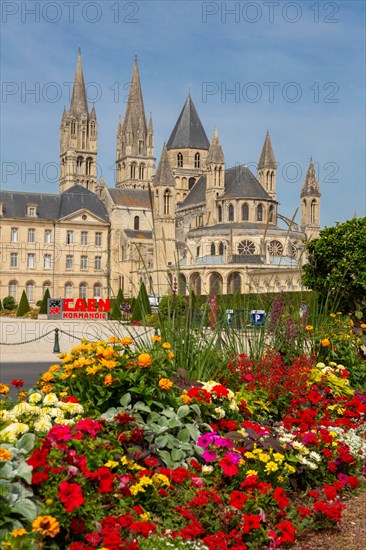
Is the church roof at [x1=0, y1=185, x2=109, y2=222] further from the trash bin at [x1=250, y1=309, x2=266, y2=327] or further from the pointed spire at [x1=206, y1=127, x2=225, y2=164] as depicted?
the trash bin at [x1=250, y1=309, x2=266, y2=327]

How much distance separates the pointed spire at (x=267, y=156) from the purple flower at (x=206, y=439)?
66251 millimetres

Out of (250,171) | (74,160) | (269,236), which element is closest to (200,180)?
(250,171)

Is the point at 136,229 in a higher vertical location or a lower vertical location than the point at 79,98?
lower

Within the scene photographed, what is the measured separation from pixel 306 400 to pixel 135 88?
74984 millimetres

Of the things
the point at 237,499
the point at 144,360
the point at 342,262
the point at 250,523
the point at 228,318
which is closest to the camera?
the point at 250,523

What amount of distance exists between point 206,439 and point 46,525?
1556 millimetres

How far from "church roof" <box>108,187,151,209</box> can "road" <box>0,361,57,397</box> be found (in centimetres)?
5123

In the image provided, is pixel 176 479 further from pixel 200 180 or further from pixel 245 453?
pixel 200 180

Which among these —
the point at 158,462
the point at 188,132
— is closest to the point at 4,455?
the point at 158,462

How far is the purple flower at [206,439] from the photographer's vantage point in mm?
4304

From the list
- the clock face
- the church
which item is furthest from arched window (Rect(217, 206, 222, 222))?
the clock face

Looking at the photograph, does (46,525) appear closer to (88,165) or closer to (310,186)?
(310,186)

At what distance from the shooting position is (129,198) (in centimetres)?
6581

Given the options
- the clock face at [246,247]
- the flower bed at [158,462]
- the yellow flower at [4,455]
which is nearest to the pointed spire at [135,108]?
the clock face at [246,247]
